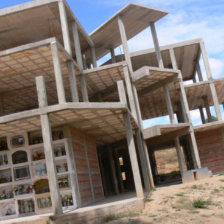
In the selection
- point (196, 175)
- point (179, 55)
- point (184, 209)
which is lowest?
point (184, 209)

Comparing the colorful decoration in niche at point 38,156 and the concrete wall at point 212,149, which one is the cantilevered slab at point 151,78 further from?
the colorful decoration in niche at point 38,156

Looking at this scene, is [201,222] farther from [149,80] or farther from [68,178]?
[149,80]

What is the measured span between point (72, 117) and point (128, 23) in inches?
545

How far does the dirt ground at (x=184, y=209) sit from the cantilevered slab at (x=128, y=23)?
14.1 meters

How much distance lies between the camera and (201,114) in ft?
111

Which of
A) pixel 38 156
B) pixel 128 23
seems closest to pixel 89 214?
pixel 38 156

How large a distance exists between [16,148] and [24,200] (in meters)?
2.56

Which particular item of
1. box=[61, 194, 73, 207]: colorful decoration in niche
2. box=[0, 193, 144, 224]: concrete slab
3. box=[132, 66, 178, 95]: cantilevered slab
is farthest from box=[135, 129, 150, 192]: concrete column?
box=[0, 193, 144, 224]: concrete slab

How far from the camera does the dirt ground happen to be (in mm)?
11281

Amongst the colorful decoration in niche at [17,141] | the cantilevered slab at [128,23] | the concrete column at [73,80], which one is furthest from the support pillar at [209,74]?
the colorful decoration in niche at [17,141]

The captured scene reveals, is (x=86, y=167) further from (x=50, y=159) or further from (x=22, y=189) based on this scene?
(x=50, y=159)

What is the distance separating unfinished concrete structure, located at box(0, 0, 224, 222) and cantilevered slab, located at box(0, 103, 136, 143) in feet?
0.14

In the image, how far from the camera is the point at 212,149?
1091 inches

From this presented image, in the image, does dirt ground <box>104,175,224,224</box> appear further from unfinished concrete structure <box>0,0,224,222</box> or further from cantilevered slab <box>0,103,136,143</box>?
cantilevered slab <box>0,103,136,143</box>
